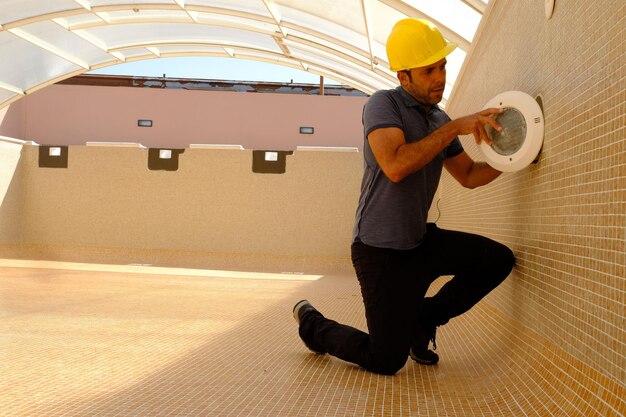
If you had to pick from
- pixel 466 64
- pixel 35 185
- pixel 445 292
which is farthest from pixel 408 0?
pixel 35 185

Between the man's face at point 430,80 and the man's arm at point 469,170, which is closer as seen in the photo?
the man's face at point 430,80

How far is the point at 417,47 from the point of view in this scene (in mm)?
2799

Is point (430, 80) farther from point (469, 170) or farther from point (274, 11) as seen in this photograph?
point (274, 11)

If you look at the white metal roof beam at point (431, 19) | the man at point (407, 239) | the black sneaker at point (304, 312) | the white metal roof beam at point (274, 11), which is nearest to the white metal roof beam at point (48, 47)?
the white metal roof beam at point (274, 11)

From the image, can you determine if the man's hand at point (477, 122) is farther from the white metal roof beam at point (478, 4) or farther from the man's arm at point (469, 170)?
the white metal roof beam at point (478, 4)

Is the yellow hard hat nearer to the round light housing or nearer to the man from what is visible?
the man

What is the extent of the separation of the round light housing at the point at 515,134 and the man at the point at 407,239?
0.06 m

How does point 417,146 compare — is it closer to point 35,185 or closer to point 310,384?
point 310,384

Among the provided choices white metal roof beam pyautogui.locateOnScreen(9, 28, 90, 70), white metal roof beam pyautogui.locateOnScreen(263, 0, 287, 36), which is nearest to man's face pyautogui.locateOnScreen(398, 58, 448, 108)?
white metal roof beam pyautogui.locateOnScreen(263, 0, 287, 36)

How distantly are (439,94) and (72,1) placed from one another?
345 inches

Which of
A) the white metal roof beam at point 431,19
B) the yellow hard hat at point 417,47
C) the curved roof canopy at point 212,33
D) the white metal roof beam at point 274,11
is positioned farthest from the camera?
the white metal roof beam at point 274,11

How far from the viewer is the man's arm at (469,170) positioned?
3.05 m

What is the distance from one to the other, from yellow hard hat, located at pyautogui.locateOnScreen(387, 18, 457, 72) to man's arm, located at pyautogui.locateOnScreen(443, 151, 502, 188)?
47 cm

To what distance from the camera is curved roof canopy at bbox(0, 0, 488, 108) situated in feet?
27.5
